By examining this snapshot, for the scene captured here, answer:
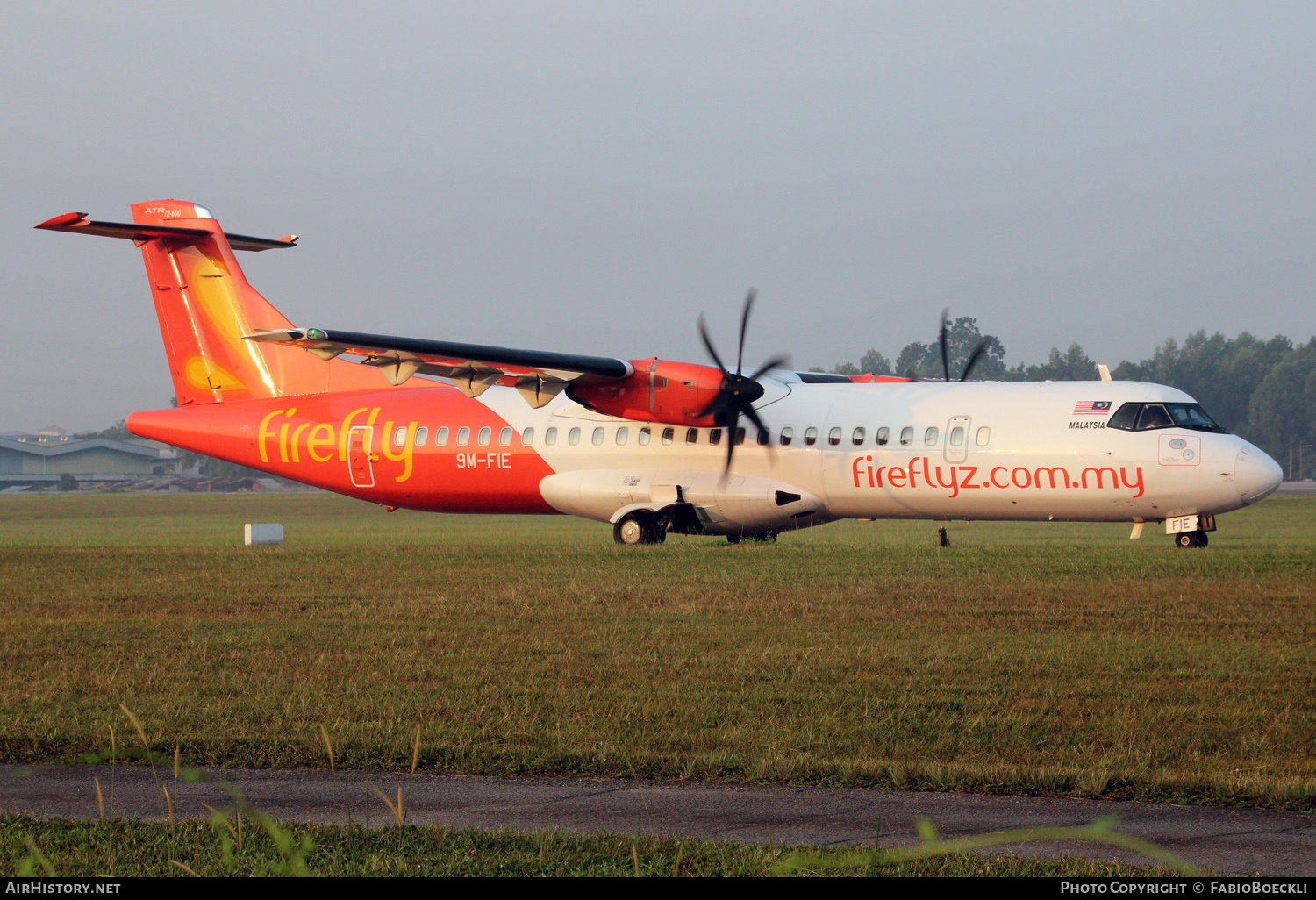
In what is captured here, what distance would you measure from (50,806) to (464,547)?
20.5m

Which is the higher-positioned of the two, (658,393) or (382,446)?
(658,393)

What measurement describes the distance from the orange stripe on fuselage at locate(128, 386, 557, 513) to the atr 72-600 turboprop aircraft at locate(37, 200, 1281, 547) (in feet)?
0.17

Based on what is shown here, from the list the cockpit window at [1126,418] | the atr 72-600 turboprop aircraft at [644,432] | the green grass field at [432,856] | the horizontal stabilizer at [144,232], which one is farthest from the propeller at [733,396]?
the green grass field at [432,856]

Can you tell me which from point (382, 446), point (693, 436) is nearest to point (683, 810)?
point (693, 436)

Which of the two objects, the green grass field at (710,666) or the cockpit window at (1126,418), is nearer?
the green grass field at (710,666)

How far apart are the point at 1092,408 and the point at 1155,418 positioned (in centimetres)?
115

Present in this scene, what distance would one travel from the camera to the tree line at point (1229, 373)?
122 m

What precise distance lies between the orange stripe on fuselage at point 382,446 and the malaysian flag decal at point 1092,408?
11.5 m

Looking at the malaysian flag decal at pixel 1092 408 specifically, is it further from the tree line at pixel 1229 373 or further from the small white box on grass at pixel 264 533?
the tree line at pixel 1229 373

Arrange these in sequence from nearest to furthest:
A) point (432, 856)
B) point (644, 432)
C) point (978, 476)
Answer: point (432, 856) < point (978, 476) < point (644, 432)

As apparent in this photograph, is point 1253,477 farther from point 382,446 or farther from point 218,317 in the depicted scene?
point 218,317

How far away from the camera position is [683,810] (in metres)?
7.39

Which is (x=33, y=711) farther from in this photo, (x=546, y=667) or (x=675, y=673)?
(x=675, y=673)

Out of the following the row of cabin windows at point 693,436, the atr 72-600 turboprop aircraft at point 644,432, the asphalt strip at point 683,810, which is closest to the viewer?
the asphalt strip at point 683,810
